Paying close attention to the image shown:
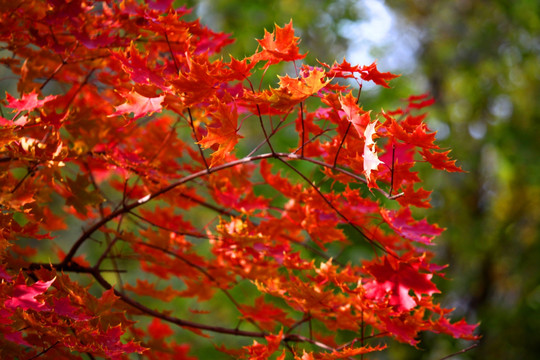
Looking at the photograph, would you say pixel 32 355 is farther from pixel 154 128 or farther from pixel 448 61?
pixel 448 61

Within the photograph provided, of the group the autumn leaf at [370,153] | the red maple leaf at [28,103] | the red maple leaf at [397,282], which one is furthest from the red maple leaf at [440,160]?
the red maple leaf at [28,103]

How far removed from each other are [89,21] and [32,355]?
88 centimetres

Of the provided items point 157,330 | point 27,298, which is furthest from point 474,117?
point 27,298

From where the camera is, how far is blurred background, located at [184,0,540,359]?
183 inches

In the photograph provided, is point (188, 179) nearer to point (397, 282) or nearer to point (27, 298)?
point (27, 298)

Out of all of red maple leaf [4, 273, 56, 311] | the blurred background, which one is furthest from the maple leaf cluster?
the blurred background

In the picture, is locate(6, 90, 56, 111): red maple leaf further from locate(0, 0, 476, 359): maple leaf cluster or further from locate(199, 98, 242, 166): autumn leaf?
locate(199, 98, 242, 166): autumn leaf

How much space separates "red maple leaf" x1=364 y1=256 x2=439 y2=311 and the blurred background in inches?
106

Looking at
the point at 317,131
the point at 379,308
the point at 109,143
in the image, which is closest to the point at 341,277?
the point at 379,308

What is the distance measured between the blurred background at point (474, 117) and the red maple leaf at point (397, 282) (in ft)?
8.84

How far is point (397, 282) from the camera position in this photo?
4.25 ft

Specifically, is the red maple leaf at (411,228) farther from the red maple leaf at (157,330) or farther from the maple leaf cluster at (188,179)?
the red maple leaf at (157,330)

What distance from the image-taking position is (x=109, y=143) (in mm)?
1680

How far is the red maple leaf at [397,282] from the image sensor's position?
127cm
